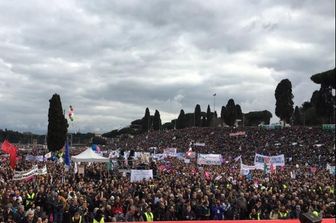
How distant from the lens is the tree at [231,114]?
132375 millimetres

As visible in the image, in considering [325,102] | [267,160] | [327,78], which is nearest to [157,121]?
[327,78]

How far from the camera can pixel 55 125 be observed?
71.1 m

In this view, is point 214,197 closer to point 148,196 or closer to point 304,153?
point 148,196

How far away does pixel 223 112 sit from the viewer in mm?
137000

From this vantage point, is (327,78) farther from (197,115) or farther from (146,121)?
(146,121)

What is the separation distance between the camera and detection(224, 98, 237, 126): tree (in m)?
132

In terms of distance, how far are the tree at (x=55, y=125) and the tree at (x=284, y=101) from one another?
49091 mm

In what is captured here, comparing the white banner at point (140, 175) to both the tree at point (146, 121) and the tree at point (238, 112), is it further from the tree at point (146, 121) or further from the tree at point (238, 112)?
the tree at point (146, 121)

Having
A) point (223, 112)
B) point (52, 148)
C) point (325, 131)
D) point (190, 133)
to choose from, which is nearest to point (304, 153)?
point (325, 131)

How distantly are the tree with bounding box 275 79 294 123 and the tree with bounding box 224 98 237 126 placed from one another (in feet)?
96.6

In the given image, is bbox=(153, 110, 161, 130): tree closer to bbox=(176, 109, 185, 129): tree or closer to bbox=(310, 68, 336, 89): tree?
bbox=(176, 109, 185, 129): tree

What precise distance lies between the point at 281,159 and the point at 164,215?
19.4 meters

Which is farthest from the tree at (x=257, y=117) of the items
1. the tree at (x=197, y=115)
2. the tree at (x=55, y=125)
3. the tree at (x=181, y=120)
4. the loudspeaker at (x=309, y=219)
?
the loudspeaker at (x=309, y=219)

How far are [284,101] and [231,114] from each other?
104ft
